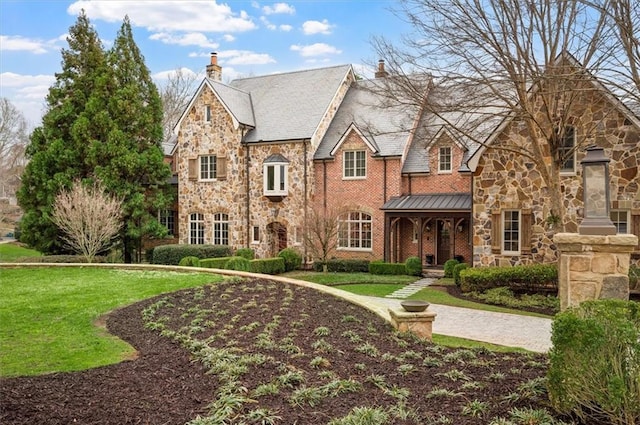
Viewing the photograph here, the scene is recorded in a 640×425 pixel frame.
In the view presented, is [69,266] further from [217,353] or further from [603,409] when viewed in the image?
[603,409]

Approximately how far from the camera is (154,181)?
84.0ft

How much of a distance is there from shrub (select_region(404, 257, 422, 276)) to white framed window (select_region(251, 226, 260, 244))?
803 cm

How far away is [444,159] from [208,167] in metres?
11.6

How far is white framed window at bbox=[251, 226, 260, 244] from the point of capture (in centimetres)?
2452

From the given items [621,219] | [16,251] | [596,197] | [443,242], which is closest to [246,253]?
[443,242]

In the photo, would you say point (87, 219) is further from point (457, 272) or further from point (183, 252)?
point (457, 272)

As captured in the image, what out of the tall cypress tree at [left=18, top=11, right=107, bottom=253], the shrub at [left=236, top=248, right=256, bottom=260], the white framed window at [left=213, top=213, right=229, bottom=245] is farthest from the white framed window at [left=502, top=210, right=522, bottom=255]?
the tall cypress tree at [left=18, top=11, right=107, bottom=253]

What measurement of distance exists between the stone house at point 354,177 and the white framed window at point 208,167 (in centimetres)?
5

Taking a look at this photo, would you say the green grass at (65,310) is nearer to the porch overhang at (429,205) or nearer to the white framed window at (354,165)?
the porch overhang at (429,205)

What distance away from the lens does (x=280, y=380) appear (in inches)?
211

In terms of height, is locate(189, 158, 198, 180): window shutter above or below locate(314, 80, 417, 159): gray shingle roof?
below

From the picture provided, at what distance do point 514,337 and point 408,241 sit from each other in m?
12.0

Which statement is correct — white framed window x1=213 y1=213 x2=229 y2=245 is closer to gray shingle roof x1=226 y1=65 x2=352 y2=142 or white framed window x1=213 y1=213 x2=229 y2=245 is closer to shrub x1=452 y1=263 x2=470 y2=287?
gray shingle roof x1=226 y1=65 x2=352 y2=142

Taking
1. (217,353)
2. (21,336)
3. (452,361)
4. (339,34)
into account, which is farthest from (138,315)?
(339,34)
